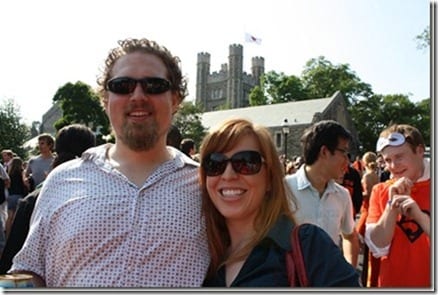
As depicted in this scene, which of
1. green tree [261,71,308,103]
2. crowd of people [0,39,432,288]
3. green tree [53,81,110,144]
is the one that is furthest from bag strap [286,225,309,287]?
green tree [261,71,308,103]

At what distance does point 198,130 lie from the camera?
53281 mm

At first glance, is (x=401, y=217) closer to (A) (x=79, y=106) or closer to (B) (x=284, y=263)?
(B) (x=284, y=263)

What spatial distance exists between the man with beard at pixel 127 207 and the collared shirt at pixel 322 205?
4.36 feet

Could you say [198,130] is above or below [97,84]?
above

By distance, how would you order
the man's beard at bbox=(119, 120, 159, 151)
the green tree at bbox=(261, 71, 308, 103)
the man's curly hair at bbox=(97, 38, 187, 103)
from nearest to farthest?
the man's beard at bbox=(119, 120, 159, 151)
the man's curly hair at bbox=(97, 38, 187, 103)
the green tree at bbox=(261, 71, 308, 103)

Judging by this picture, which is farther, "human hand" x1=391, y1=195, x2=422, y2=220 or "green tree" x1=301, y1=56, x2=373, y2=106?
"green tree" x1=301, y1=56, x2=373, y2=106

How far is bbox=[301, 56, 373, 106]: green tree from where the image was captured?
184 feet

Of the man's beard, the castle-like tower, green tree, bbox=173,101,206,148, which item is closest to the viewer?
the man's beard

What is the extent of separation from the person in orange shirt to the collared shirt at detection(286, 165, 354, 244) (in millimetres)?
609

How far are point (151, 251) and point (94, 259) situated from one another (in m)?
0.19

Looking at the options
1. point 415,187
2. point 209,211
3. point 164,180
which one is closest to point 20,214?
point 164,180

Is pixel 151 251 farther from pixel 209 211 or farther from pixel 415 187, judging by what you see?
pixel 415 187

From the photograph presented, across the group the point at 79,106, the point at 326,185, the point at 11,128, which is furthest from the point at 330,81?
the point at 326,185

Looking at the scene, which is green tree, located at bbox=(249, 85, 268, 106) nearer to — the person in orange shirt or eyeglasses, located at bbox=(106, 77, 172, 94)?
the person in orange shirt
